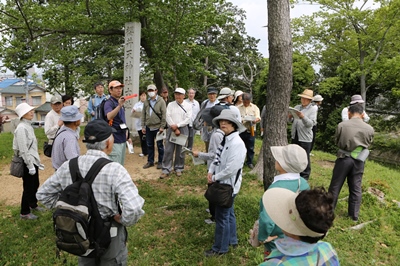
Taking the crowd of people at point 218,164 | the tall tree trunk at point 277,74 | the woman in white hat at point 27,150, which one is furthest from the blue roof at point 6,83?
the tall tree trunk at point 277,74

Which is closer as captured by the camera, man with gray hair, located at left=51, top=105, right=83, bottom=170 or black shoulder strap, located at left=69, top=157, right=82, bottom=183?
black shoulder strap, located at left=69, top=157, right=82, bottom=183

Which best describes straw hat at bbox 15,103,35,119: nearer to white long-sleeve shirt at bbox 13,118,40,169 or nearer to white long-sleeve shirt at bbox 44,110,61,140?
white long-sleeve shirt at bbox 13,118,40,169

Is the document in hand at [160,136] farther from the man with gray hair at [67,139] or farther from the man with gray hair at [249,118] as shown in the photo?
the man with gray hair at [67,139]

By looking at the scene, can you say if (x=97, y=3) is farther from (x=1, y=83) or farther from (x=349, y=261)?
(x=1, y=83)

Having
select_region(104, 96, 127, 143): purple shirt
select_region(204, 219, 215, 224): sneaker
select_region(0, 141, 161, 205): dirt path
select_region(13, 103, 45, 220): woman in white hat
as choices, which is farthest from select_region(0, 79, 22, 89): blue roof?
select_region(204, 219, 215, 224): sneaker

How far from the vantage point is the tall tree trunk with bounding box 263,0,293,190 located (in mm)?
4113

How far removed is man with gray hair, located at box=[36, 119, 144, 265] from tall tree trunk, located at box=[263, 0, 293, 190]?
8.15ft

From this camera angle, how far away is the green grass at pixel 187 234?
3447mm

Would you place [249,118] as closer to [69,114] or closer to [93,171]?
[69,114]

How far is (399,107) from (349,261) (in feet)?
60.5

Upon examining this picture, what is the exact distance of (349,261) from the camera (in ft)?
11.7

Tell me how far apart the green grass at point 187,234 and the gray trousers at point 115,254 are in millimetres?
1097

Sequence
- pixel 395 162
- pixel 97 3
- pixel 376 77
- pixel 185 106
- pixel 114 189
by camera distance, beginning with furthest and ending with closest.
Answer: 1. pixel 395 162
2. pixel 376 77
3. pixel 97 3
4. pixel 185 106
5. pixel 114 189

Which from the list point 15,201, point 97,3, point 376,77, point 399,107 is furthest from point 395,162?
point 15,201
